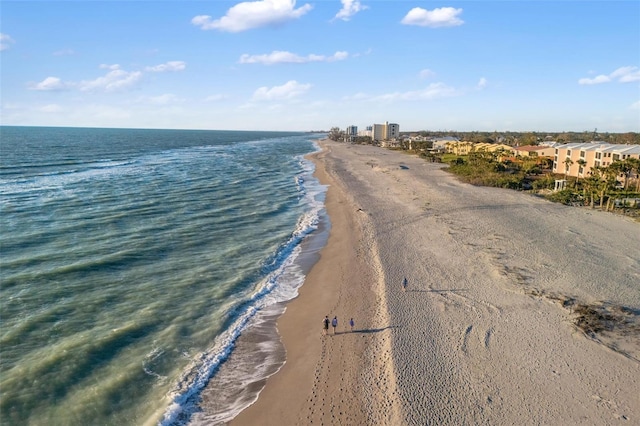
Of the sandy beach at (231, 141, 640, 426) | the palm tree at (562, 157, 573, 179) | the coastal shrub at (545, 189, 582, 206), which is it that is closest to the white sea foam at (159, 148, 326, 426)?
the sandy beach at (231, 141, 640, 426)

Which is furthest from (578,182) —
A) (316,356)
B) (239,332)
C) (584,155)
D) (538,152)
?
(239,332)

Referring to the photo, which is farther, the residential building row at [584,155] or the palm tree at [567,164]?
the palm tree at [567,164]

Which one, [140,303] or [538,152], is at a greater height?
[538,152]

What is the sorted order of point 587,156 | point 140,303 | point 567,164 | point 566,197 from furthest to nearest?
1. point 567,164
2. point 587,156
3. point 566,197
4. point 140,303

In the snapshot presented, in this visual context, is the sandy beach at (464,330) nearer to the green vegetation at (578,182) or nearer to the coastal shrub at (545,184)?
the green vegetation at (578,182)

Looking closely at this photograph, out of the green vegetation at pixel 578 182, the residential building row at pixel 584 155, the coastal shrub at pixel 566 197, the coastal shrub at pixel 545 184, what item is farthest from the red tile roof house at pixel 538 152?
the coastal shrub at pixel 566 197

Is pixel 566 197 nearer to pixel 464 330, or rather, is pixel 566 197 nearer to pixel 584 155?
pixel 584 155

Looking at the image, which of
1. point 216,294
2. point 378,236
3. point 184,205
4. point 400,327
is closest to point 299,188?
point 184,205
